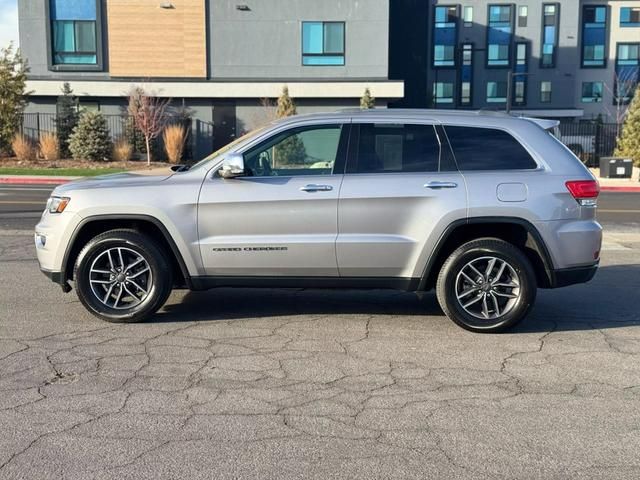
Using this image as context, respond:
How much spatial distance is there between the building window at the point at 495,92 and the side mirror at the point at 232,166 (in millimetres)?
61786

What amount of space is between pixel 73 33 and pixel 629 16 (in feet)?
168

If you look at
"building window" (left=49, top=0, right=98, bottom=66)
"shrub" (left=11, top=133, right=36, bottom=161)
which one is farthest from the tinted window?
"building window" (left=49, top=0, right=98, bottom=66)

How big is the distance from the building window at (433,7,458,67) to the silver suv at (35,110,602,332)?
200 ft

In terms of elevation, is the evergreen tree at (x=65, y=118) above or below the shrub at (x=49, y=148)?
above

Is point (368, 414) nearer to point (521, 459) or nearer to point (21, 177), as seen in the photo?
point (521, 459)

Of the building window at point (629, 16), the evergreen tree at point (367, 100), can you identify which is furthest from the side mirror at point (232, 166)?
the building window at point (629, 16)

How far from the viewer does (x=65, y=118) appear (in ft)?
112

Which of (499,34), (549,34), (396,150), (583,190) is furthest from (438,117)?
(549,34)

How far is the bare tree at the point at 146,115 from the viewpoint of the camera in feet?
110

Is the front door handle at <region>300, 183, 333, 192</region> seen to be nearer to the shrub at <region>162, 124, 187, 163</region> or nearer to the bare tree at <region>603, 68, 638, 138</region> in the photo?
the shrub at <region>162, 124, 187, 163</region>

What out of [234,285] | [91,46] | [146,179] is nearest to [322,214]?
[234,285]

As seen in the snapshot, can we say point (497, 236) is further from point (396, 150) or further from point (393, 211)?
point (396, 150)

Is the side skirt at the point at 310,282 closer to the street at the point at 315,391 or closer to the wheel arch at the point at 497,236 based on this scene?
the wheel arch at the point at 497,236

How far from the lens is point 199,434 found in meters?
4.10
